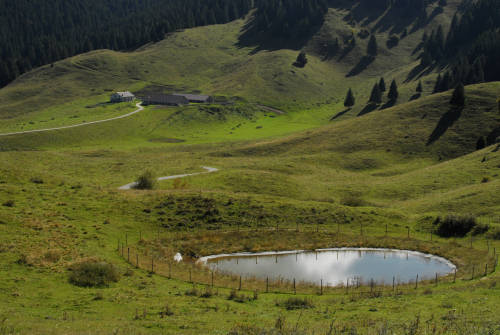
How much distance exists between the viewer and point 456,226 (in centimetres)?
5316

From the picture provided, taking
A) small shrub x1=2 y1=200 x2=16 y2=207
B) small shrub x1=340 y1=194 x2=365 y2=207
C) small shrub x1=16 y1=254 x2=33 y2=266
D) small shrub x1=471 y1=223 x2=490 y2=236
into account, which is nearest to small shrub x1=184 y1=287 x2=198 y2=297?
small shrub x1=16 y1=254 x2=33 y2=266

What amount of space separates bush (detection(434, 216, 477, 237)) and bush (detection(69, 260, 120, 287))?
3959cm

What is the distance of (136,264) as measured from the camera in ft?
127

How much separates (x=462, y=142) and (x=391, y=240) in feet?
219

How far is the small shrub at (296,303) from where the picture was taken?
29828mm

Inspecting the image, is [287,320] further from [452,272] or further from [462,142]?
[462,142]

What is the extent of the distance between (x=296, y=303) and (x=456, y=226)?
31.8 meters

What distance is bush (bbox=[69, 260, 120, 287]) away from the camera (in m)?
31.8

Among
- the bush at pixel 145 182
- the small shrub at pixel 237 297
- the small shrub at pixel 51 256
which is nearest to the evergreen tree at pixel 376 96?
the bush at pixel 145 182

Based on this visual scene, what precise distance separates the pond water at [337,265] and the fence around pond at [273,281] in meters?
1.43

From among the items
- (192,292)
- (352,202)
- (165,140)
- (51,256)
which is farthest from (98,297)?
(165,140)

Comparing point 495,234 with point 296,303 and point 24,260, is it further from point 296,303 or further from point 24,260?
point 24,260

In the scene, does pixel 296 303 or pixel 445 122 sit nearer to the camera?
pixel 296 303

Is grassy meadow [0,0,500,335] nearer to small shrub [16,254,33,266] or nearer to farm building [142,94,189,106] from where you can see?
small shrub [16,254,33,266]
